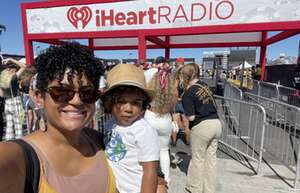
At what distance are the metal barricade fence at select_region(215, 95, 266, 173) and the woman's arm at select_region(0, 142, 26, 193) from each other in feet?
14.8

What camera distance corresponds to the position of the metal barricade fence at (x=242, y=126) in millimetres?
5312

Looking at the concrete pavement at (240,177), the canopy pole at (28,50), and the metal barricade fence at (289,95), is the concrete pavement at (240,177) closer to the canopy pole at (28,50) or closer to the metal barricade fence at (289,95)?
the metal barricade fence at (289,95)

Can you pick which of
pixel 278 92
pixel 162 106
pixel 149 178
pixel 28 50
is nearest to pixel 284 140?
pixel 162 106

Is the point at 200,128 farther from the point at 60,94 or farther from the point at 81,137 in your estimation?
the point at 60,94

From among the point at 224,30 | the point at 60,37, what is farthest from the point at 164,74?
the point at 60,37

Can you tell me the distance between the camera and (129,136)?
5.32ft

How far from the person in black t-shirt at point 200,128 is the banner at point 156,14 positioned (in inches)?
194

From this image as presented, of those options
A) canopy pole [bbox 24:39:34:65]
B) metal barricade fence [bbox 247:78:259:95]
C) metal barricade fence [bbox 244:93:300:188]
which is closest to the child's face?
metal barricade fence [bbox 244:93:300:188]

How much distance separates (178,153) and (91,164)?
169 inches

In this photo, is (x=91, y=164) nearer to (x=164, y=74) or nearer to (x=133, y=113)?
(x=133, y=113)

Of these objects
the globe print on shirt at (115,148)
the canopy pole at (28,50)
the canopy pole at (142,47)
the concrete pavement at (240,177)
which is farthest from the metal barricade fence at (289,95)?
the canopy pole at (28,50)

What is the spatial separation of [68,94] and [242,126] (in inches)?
242

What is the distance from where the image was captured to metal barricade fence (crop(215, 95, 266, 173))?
531 centimetres

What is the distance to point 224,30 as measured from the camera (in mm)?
7871
